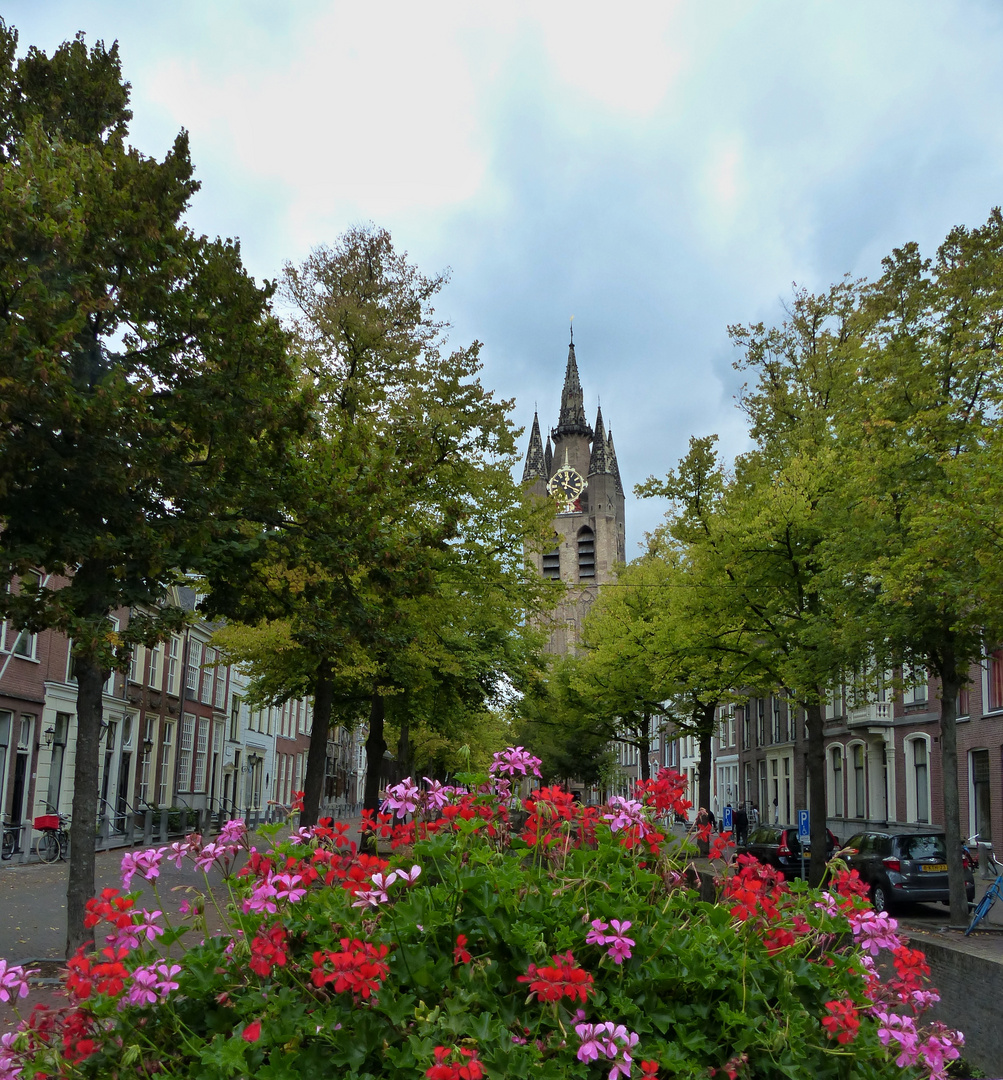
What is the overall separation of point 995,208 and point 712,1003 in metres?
19.6

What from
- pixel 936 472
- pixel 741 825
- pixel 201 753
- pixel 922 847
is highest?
pixel 936 472

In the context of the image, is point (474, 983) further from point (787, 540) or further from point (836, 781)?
point (836, 781)

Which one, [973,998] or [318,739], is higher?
[318,739]

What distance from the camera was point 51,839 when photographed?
1075 inches

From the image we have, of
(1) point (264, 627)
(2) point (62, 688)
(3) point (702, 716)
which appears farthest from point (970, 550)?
(2) point (62, 688)

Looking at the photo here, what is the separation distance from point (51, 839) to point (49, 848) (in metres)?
0.23

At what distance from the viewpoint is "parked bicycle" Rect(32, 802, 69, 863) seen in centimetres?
2630

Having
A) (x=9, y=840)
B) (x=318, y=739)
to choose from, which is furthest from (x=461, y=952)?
(x=9, y=840)

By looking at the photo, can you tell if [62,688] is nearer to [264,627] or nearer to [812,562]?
[264,627]

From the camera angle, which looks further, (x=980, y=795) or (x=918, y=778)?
(x=918, y=778)

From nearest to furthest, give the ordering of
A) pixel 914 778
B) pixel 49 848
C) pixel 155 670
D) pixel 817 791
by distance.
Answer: pixel 817 791
pixel 49 848
pixel 914 778
pixel 155 670

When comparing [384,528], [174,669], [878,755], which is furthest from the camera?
[174,669]

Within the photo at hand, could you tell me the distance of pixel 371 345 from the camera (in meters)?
20.9

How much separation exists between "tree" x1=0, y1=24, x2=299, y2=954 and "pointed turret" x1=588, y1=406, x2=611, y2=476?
355 feet
